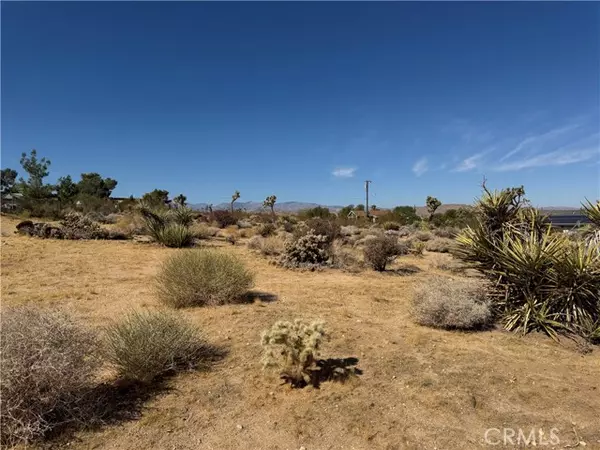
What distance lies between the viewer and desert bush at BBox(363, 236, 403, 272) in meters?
11.3

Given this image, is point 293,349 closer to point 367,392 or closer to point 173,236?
point 367,392

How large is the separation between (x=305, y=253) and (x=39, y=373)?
9156mm

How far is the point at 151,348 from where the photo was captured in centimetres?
409

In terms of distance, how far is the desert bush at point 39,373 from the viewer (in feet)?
9.61

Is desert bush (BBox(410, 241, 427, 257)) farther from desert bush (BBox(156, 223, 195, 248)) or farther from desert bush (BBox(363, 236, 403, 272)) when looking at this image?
desert bush (BBox(156, 223, 195, 248))

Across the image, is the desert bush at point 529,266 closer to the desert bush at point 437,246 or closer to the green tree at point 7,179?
the desert bush at point 437,246

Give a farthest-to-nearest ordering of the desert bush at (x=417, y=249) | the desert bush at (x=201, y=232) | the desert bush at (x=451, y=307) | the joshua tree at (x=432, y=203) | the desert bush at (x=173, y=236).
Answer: the joshua tree at (x=432, y=203), the desert bush at (x=201, y=232), the desert bush at (x=417, y=249), the desert bush at (x=173, y=236), the desert bush at (x=451, y=307)

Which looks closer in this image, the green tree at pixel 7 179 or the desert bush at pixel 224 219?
the desert bush at pixel 224 219

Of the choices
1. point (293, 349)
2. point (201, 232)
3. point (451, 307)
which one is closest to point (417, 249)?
point (451, 307)

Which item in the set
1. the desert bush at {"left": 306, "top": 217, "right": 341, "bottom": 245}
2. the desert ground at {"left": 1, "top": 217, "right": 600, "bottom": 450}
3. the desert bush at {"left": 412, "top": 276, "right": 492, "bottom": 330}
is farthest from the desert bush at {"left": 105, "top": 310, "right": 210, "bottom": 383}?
the desert bush at {"left": 306, "top": 217, "right": 341, "bottom": 245}

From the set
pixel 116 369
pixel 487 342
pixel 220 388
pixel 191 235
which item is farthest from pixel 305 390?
pixel 191 235

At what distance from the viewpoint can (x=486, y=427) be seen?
Result: 3309 mm

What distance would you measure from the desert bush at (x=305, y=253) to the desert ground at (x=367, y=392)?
14.8 ft

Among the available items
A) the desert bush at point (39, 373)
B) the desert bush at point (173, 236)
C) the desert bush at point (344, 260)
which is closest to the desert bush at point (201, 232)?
the desert bush at point (173, 236)
